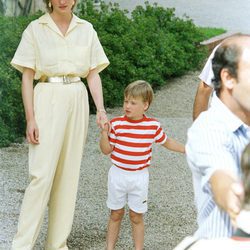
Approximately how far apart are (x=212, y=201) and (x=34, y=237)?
8.37 ft

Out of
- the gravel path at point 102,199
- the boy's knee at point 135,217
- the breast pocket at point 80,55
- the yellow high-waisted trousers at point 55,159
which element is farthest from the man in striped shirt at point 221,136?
the gravel path at point 102,199

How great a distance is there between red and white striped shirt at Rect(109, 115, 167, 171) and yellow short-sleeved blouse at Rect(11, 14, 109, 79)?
417 mm

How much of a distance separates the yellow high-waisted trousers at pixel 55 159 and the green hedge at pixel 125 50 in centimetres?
322

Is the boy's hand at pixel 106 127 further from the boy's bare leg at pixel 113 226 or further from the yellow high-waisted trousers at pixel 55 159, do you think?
the boy's bare leg at pixel 113 226

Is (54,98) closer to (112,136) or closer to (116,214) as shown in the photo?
(112,136)

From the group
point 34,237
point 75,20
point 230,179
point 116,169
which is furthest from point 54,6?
point 230,179

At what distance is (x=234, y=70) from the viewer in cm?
286

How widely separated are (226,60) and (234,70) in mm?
59

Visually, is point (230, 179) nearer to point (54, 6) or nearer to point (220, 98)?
point (220, 98)

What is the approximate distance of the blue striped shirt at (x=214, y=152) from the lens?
269 centimetres

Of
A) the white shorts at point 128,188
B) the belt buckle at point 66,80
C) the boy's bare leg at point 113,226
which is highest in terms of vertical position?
the belt buckle at point 66,80

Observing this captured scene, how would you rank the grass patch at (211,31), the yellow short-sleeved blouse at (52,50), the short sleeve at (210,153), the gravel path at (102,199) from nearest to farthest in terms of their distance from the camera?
the short sleeve at (210,153), the yellow short-sleeved blouse at (52,50), the gravel path at (102,199), the grass patch at (211,31)

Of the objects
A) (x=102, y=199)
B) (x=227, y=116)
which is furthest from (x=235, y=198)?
(x=102, y=199)

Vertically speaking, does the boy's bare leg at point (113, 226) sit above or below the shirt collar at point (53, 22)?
below
